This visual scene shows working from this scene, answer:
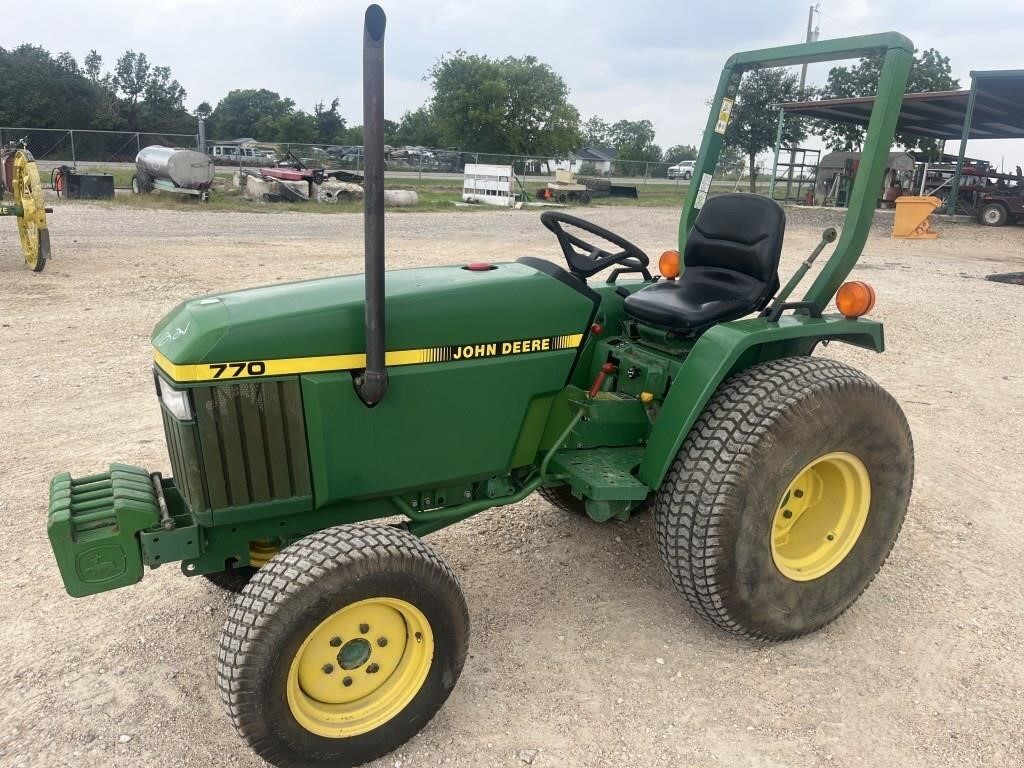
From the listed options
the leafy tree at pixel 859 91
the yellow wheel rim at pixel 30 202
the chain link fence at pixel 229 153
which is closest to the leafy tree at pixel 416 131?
the chain link fence at pixel 229 153

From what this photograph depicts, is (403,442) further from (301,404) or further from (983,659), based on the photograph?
(983,659)

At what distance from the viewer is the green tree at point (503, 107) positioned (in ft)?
171

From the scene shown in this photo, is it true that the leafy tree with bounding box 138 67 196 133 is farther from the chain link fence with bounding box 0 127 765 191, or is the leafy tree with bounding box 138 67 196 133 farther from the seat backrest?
the seat backrest

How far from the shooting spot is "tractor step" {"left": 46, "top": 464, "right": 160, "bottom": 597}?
2.28 metres

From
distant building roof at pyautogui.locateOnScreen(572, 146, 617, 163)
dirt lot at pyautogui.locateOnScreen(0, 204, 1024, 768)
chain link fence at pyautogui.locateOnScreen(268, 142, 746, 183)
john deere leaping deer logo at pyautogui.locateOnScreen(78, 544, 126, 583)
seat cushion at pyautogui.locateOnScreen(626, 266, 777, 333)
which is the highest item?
distant building roof at pyautogui.locateOnScreen(572, 146, 617, 163)

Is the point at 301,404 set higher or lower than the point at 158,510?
higher

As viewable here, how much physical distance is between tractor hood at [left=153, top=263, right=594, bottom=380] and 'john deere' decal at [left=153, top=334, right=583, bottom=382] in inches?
0.5

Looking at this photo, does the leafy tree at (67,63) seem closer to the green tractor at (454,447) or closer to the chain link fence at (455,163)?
the chain link fence at (455,163)

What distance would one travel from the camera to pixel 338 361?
2.39m

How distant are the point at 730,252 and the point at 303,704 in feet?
7.56

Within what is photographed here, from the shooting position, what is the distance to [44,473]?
4113mm

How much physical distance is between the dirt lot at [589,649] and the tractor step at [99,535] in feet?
1.64

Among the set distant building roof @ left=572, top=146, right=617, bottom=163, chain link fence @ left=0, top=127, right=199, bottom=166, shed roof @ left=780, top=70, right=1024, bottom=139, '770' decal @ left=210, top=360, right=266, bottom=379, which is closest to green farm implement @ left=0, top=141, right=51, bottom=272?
'770' decal @ left=210, top=360, right=266, bottom=379

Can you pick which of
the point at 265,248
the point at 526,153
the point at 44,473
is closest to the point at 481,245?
the point at 265,248
